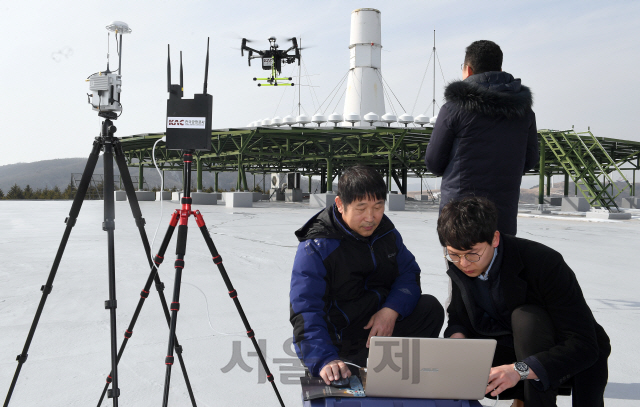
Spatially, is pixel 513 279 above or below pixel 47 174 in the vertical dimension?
below

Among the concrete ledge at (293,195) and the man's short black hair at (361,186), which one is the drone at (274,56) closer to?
the concrete ledge at (293,195)

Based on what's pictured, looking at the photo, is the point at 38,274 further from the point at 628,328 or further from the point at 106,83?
the point at 628,328

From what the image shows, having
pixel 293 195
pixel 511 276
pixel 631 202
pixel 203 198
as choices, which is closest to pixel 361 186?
pixel 511 276

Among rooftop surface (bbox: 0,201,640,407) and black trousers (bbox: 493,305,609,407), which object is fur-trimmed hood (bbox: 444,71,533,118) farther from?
rooftop surface (bbox: 0,201,640,407)

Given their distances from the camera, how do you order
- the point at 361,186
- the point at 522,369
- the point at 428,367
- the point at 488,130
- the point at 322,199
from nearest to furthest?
the point at 428,367 → the point at 522,369 → the point at 361,186 → the point at 488,130 → the point at 322,199

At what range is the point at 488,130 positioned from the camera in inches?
91.9

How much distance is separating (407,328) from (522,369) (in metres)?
0.65

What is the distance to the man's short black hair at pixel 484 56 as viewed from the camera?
238 centimetres

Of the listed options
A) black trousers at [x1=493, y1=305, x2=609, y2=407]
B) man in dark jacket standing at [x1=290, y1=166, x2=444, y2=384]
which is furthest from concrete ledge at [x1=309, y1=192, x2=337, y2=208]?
black trousers at [x1=493, y1=305, x2=609, y2=407]

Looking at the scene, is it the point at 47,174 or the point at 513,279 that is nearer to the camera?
the point at 513,279

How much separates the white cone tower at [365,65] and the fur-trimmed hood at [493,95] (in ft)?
65.4

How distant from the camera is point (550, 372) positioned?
158 cm

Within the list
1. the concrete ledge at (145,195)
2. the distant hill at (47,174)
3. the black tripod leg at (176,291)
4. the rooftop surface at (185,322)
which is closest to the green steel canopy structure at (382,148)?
the concrete ledge at (145,195)

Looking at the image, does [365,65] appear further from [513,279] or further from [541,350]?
[541,350]
